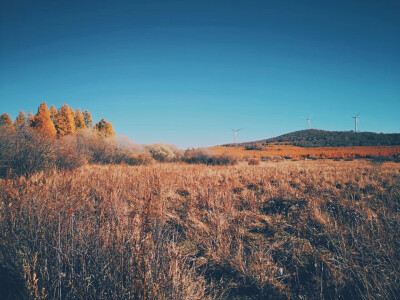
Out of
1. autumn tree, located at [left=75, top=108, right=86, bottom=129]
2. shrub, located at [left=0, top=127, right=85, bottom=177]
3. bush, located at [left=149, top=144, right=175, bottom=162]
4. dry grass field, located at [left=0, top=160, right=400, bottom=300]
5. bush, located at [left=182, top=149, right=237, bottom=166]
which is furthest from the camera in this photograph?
autumn tree, located at [left=75, top=108, right=86, bottom=129]

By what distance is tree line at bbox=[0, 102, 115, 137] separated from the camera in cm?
3167

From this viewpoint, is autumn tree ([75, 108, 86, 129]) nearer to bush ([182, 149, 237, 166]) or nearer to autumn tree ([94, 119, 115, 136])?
autumn tree ([94, 119, 115, 136])

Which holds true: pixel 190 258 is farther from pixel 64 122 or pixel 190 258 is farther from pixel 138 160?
pixel 64 122

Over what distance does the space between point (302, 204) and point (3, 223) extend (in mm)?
6670

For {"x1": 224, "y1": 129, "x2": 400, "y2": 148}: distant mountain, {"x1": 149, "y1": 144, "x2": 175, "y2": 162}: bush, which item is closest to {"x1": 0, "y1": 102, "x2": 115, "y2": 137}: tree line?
{"x1": 149, "y1": 144, "x2": 175, "y2": 162}: bush

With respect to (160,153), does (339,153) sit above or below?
below

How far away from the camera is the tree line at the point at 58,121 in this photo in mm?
31672

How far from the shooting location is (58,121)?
120 ft

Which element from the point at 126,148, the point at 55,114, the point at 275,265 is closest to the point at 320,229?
the point at 275,265

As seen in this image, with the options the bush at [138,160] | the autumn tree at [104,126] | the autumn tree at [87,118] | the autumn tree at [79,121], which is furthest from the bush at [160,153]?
the autumn tree at [87,118]

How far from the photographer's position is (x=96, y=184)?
6.02 meters

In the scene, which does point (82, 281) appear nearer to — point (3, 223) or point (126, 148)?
point (3, 223)

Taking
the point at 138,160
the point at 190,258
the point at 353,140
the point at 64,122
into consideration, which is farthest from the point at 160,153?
the point at 353,140

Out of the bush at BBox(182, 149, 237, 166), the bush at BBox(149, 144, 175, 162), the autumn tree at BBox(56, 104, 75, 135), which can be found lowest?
the bush at BBox(182, 149, 237, 166)
